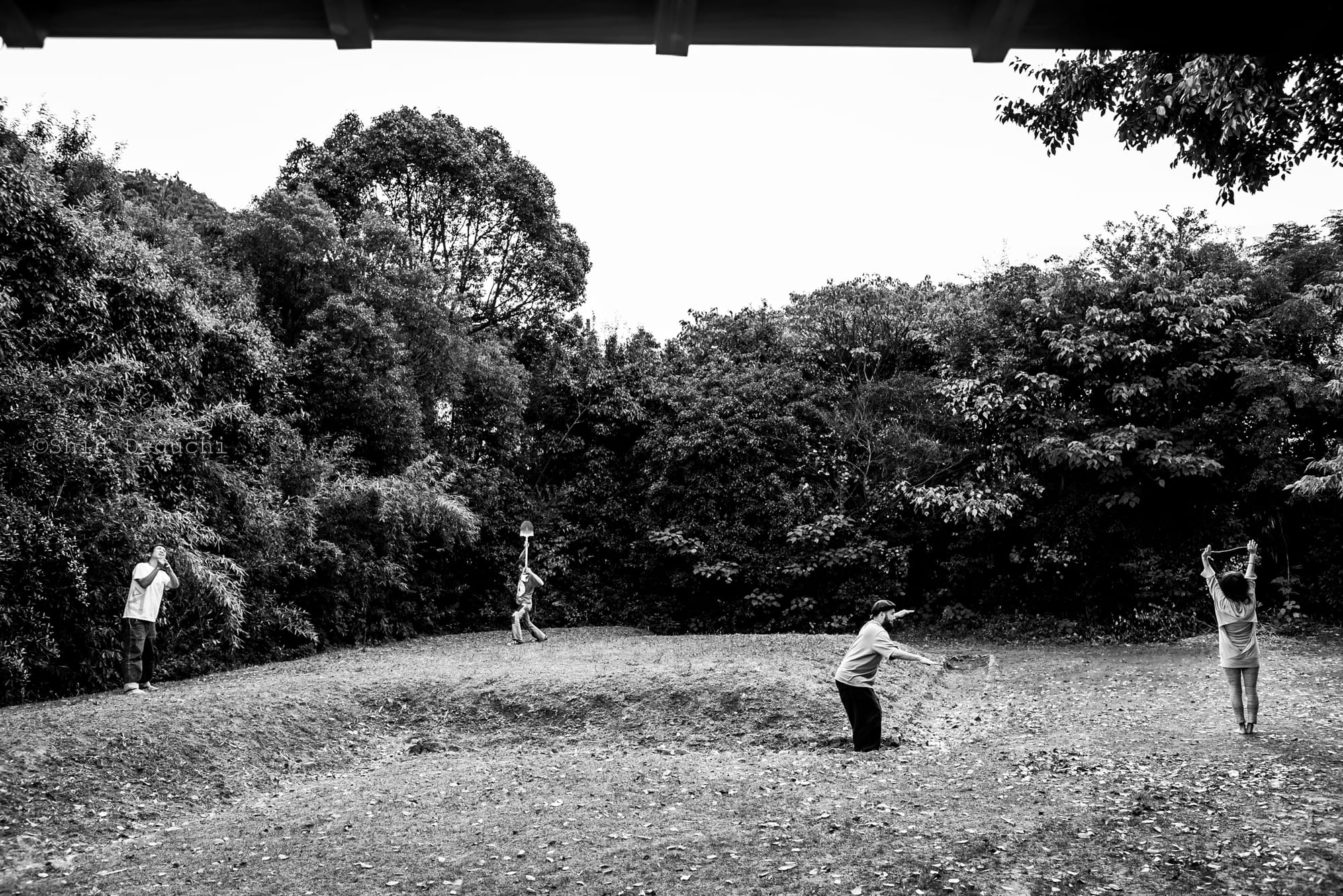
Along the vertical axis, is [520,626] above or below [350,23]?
below

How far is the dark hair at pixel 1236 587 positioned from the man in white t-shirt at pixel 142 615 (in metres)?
12.2

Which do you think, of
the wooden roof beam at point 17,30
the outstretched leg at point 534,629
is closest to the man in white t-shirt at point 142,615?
the outstretched leg at point 534,629

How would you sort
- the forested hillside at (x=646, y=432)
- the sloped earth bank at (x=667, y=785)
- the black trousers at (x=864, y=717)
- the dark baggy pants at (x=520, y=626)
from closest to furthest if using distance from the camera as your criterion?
the sloped earth bank at (x=667, y=785)
the black trousers at (x=864, y=717)
the forested hillside at (x=646, y=432)
the dark baggy pants at (x=520, y=626)

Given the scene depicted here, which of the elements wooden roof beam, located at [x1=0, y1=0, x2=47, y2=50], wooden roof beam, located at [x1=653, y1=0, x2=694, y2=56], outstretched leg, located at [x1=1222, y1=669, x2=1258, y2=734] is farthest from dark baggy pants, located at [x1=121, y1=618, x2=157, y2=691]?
outstretched leg, located at [x1=1222, y1=669, x2=1258, y2=734]

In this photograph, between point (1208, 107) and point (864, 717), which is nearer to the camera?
point (1208, 107)

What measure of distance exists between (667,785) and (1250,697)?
18.8 ft

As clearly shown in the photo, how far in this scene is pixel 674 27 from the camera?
4.12 m

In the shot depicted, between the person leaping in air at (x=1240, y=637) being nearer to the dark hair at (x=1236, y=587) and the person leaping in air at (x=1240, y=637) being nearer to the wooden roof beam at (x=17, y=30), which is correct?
the dark hair at (x=1236, y=587)

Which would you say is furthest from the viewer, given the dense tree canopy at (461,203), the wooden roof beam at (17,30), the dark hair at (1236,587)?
the dense tree canopy at (461,203)

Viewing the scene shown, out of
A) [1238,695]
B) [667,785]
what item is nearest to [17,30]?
[667,785]

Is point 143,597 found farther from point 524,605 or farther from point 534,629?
point 534,629

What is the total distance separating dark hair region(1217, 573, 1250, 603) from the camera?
9.15m

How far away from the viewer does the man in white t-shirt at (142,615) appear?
41.1 feet

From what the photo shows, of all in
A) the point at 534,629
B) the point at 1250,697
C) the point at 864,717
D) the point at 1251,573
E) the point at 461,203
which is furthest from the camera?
the point at 461,203
